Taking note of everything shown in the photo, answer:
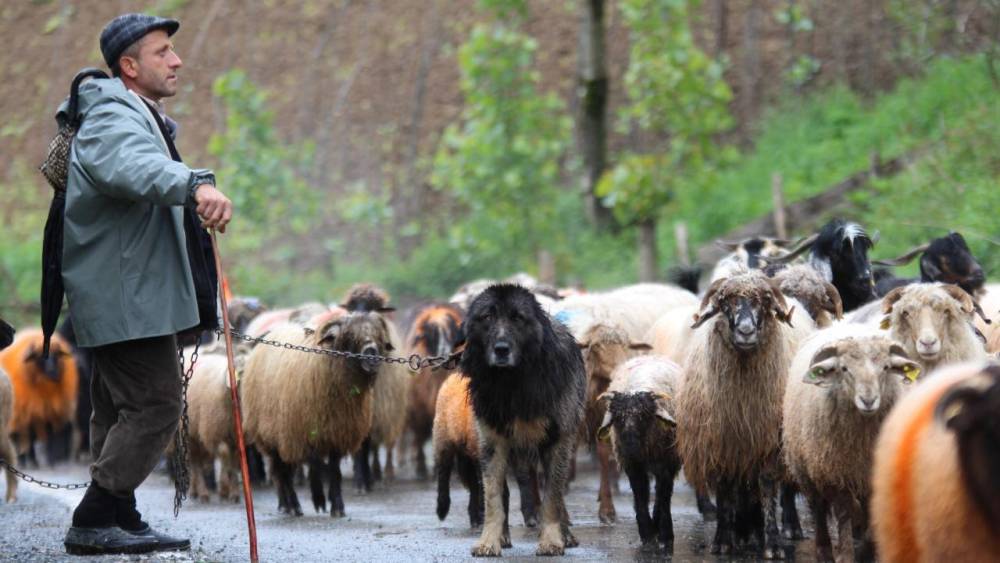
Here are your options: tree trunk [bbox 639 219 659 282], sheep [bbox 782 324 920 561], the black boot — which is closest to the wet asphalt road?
the black boot

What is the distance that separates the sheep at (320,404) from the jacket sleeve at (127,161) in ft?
14.6

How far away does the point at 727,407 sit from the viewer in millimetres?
8336

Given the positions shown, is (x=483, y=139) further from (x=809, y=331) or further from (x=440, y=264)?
(x=809, y=331)

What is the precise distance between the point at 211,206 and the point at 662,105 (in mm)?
14939

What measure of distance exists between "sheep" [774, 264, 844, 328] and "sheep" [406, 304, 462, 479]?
4124 millimetres

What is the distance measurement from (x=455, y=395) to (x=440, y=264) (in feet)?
57.3

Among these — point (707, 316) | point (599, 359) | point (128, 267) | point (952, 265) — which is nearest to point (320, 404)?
point (599, 359)

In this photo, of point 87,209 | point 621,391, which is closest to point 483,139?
point 621,391

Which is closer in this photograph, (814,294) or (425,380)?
(814,294)

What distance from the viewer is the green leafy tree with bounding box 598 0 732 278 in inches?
785

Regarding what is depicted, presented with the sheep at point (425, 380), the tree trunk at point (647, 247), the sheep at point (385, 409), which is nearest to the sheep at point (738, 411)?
the sheep at point (385, 409)

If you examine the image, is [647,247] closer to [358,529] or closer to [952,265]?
[952,265]

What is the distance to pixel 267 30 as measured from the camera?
1451 inches

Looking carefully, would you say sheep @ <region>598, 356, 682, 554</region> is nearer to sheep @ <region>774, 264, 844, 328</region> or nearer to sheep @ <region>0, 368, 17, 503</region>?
sheep @ <region>774, 264, 844, 328</region>
